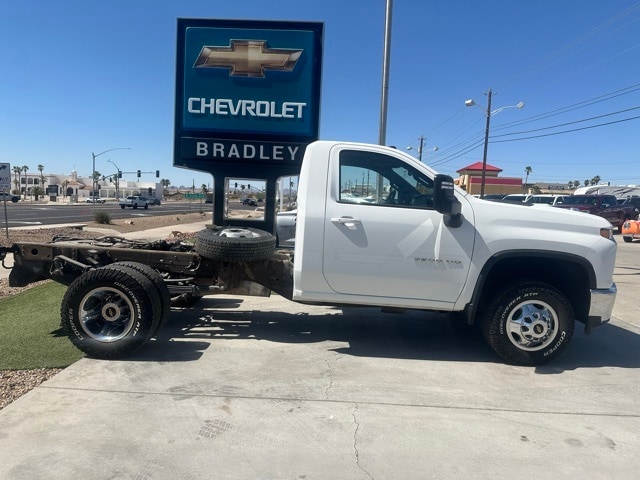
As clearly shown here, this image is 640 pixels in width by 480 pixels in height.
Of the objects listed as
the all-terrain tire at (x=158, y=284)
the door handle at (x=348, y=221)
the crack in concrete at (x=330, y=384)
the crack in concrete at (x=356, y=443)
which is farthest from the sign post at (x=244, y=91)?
the crack in concrete at (x=356, y=443)

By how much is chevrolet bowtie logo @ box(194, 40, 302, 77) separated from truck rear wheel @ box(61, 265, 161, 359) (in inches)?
144

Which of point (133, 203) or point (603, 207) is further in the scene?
point (133, 203)

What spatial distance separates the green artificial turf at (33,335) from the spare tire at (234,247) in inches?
63.1

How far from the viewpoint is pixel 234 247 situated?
200 inches

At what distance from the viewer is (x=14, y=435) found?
131 inches

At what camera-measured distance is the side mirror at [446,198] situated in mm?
4520

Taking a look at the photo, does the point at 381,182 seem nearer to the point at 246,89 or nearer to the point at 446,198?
the point at 446,198

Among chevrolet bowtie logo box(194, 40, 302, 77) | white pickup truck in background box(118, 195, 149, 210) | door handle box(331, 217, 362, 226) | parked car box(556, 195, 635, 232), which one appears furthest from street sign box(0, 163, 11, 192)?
white pickup truck in background box(118, 195, 149, 210)

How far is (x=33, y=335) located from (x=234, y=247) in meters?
A: 2.43

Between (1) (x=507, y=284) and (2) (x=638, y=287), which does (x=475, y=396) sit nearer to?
(1) (x=507, y=284)

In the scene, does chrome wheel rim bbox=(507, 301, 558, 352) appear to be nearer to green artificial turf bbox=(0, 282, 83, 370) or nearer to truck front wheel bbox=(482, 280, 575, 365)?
truck front wheel bbox=(482, 280, 575, 365)

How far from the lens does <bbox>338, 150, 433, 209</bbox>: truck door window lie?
192 inches

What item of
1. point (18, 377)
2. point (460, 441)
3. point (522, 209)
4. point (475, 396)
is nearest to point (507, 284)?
point (522, 209)

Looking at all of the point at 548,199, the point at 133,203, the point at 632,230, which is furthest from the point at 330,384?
the point at 133,203
